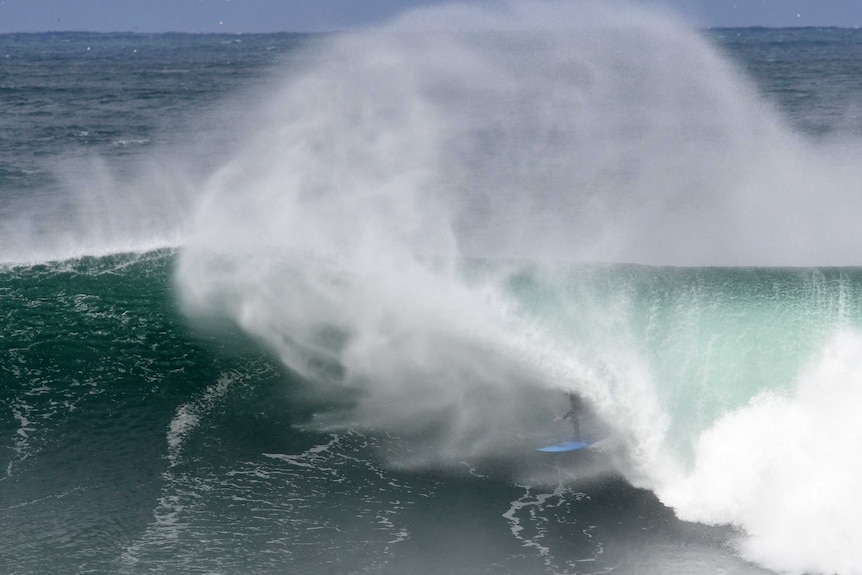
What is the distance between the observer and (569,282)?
19.3m

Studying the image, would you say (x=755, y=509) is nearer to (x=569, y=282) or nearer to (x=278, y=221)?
(x=569, y=282)

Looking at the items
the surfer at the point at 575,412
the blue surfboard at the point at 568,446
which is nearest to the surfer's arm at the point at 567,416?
the surfer at the point at 575,412

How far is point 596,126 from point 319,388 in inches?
1016

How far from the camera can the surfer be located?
14.6 m

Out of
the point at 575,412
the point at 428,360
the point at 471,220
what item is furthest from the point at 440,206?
the point at 575,412

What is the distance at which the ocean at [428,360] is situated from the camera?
12.5 m

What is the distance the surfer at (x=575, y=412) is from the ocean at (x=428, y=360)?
A: 0.72 ft

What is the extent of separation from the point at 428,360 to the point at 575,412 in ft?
9.54

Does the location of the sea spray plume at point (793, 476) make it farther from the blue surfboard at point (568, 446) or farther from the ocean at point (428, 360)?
the blue surfboard at point (568, 446)

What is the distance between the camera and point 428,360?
16.8 meters

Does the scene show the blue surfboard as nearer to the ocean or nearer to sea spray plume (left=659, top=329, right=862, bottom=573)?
the ocean

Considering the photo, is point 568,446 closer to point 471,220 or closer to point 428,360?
point 428,360

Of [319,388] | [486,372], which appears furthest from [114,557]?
[486,372]

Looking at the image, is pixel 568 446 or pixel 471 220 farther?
pixel 471 220
